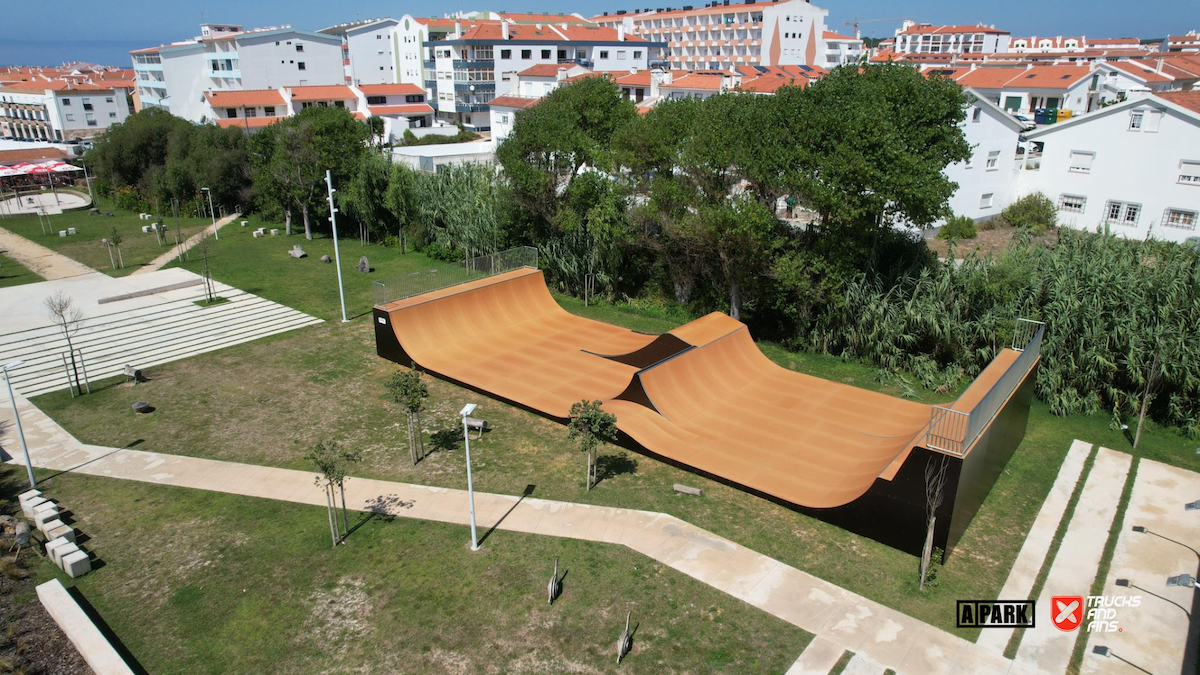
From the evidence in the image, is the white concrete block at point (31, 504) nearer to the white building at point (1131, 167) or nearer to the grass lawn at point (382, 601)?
the grass lawn at point (382, 601)

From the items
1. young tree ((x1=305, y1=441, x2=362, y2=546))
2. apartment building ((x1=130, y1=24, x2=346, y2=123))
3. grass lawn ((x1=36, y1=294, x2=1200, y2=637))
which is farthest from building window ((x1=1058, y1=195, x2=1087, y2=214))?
apartment building ((x1=130, y1=24, x2=346, y2=123))

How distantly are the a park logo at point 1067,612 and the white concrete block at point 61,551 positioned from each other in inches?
621

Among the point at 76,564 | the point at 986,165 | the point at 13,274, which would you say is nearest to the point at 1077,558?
the point at 76,564

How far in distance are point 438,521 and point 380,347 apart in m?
9.20

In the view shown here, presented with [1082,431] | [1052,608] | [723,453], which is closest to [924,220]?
[1082,431]

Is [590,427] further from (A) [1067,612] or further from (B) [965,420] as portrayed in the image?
(A) [1067,612]

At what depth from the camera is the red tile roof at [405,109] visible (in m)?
69.9

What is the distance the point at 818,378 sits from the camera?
63.6 feet

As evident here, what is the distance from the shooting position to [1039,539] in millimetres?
13086

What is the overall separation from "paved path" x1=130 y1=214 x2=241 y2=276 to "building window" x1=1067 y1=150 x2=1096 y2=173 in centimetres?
4141

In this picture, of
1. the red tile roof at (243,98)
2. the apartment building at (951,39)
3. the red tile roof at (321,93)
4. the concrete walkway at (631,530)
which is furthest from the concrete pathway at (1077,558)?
the apartment building at (951,39)

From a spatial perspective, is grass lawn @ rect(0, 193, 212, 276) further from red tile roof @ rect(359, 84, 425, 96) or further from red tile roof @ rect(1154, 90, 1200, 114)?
red tile roof @ rect(1154, 90, 1200, 114)

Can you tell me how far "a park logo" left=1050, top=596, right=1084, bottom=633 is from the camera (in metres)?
11.0

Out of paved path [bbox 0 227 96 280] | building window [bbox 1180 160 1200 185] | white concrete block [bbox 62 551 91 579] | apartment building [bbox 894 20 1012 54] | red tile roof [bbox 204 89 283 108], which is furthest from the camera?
apartment building [bbox 894 20 1012 54]
